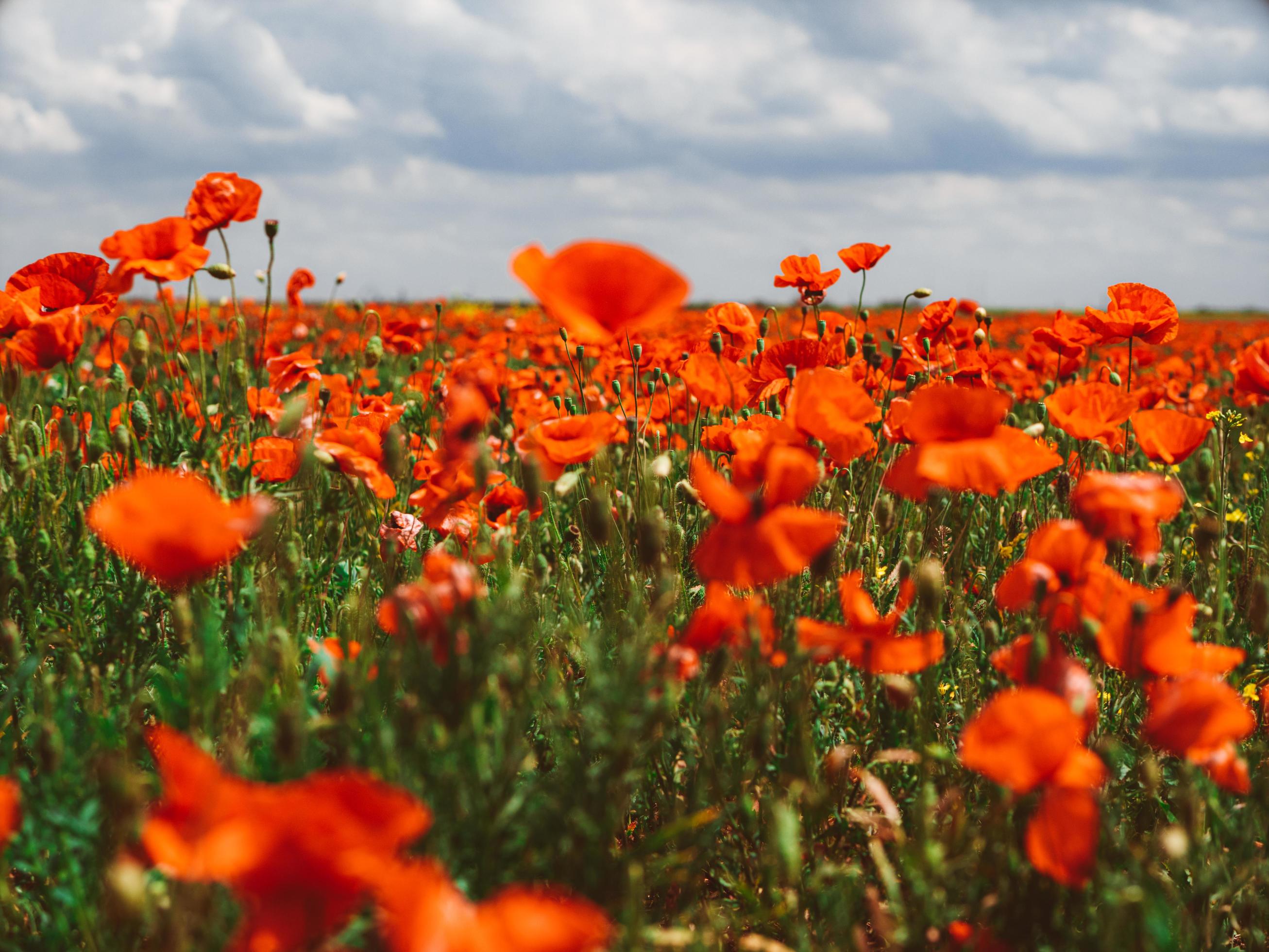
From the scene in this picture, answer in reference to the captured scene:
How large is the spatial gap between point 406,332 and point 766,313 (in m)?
2.00

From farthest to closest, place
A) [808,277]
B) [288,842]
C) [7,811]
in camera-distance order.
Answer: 1. [808,277]
2. [7,811]
3. [288,842]

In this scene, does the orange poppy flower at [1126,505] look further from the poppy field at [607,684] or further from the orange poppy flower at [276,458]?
the orange poppy flower at [276,458]

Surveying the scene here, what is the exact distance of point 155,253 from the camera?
229 cm

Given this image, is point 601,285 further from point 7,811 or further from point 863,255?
point 863,255

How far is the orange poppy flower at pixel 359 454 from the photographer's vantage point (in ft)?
5.94

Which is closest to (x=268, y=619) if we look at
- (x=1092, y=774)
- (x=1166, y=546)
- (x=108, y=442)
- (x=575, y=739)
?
(x=575, y=739)

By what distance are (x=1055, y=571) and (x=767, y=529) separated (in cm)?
50

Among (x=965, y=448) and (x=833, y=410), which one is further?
(x=833, y=410)

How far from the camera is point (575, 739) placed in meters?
1.57

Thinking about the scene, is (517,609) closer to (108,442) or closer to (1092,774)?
(1092,774)

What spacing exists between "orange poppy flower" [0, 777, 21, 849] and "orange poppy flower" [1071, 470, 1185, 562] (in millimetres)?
1358

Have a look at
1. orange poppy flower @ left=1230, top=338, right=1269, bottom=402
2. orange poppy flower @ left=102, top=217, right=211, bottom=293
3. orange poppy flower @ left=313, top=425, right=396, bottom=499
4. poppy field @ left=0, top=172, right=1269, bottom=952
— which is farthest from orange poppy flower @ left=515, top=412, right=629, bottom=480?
orange poppy flower @ left=1230, top=338, right=1269, bottom=402

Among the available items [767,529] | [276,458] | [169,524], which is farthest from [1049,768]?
[276,458]

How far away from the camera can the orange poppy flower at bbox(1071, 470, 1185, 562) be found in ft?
4.15
